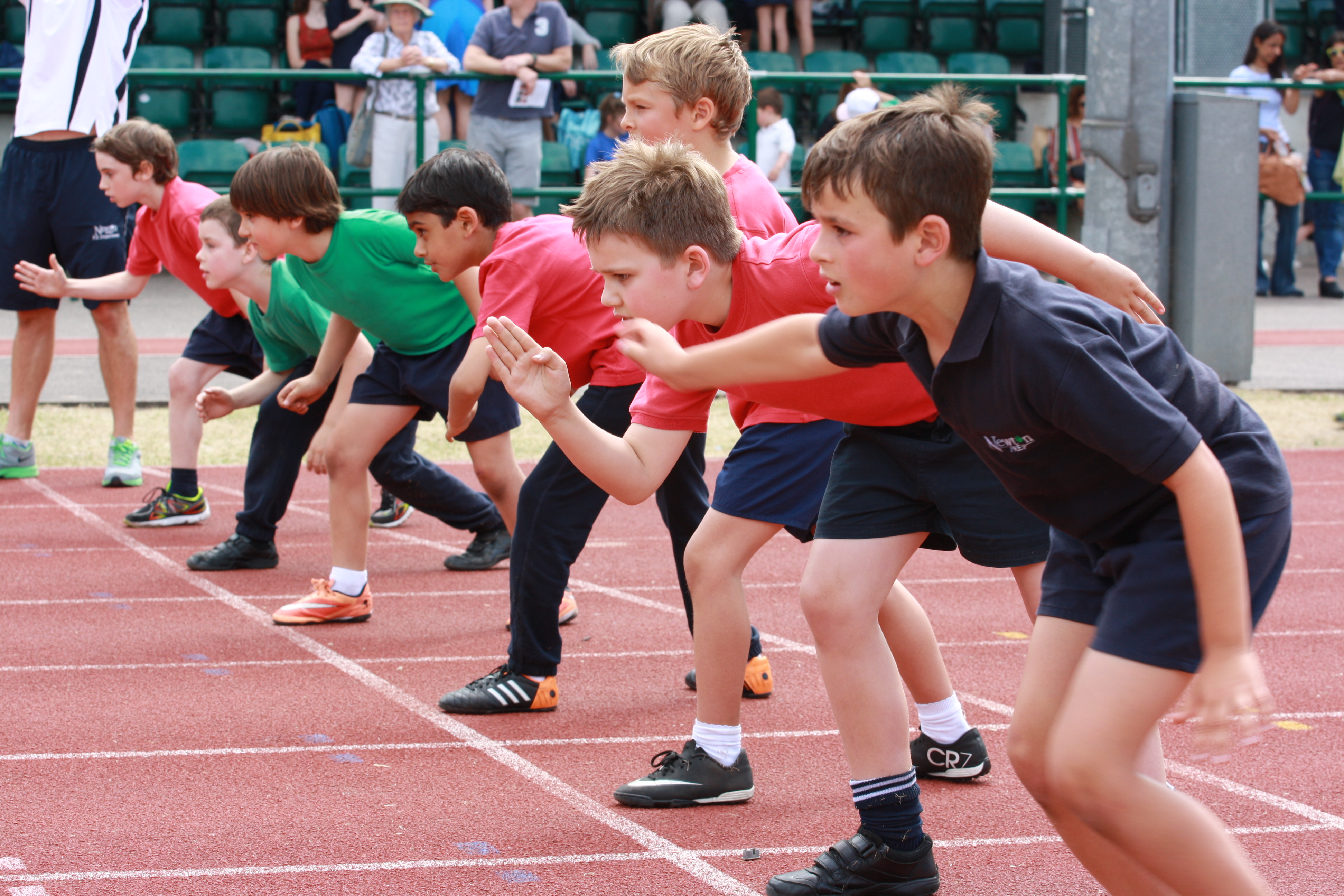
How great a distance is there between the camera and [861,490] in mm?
3018

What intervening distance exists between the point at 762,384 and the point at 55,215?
5.87m

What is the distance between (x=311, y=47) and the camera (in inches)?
548

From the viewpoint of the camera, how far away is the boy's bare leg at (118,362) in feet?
24.7

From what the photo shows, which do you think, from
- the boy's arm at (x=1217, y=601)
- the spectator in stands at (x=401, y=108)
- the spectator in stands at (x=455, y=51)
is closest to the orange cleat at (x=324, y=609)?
the boy's arm at (x=1217, y=601)

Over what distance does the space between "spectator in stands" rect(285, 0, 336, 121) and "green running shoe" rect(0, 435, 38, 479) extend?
6707mm

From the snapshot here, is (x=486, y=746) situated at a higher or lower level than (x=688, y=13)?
lower

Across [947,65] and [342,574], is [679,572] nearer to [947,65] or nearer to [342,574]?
[342,574]

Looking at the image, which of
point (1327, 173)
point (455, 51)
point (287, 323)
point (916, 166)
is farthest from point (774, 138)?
point (916, 166)

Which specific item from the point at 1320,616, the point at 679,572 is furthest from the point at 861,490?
the point at 1320,616

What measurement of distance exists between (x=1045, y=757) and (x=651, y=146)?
1545mm

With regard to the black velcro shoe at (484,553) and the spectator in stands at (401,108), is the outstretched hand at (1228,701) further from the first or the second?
the spectator in stands at (401,108)

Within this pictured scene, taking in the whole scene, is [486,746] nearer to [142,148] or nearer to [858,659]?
[858,659]

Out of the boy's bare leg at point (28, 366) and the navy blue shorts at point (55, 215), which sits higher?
the navy blue shorts at point (55, 215)

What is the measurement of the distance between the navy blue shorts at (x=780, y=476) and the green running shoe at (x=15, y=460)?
214 inches
